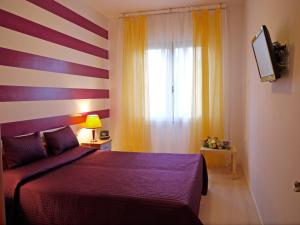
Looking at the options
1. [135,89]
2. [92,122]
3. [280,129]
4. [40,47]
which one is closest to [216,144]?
[135,89]

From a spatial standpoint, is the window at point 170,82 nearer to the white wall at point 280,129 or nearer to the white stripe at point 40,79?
the white stripe at point 40,79

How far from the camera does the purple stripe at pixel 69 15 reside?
3315 millimetres

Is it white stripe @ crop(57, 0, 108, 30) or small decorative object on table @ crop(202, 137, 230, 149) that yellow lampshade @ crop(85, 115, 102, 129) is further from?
small decorative object on table @ crop(202, 137, 230, 149)

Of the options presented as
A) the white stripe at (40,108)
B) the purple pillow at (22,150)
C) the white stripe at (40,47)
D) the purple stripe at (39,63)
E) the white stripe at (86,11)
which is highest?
the white stripe at (86,11)

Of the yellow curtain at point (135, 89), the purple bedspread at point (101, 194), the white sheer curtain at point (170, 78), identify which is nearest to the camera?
the purple bedspread at point (101, 194)

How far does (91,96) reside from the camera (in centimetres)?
443

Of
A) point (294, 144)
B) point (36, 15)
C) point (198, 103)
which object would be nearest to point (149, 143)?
point (198, 103)

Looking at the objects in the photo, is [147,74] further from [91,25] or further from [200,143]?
[200,143]

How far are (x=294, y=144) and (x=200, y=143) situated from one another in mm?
3065

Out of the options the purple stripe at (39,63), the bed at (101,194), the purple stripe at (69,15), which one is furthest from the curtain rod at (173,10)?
the bed at (101,194)

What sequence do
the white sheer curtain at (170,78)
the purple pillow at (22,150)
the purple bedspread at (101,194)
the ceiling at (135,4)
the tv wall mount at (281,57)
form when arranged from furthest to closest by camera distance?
the white sheer curtain at (170,78) → the ceiling at (135,4) → the purple pillow at (22,150) → the purple bedspread at (101,194) → the tv wall mount at (281,57)

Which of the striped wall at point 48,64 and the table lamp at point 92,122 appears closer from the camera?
the striped wall at point 48,64

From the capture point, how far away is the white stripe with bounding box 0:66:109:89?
9.07 feet

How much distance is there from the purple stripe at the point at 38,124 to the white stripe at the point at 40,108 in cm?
5
